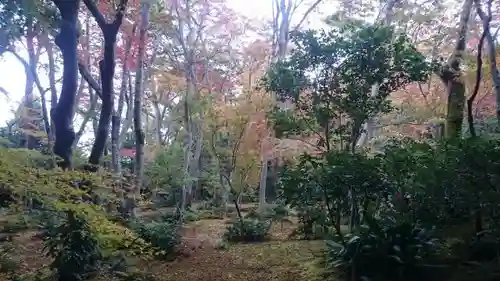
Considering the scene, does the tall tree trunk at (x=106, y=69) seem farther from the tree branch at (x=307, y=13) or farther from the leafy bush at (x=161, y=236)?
the tree branch at (x=307, y=13)

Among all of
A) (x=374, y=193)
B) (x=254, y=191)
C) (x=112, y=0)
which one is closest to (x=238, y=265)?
(x=374, y=193)

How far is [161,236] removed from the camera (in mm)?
7766

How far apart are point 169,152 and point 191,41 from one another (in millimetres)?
4639

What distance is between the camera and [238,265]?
23.2 ft

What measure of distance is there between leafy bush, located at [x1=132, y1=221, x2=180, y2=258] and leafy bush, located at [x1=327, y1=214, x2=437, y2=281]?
349 cm

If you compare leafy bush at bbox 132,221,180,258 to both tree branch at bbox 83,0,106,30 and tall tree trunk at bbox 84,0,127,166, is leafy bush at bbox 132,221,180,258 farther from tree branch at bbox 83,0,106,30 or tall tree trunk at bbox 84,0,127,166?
tree branch at bbox 83,0,106,30

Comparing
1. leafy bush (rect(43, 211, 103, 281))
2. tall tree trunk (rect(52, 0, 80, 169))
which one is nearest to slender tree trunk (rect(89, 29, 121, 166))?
tall tree trunk (rect(52, 0, 80, 169))

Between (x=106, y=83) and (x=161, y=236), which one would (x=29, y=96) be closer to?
(x=106, y=83)

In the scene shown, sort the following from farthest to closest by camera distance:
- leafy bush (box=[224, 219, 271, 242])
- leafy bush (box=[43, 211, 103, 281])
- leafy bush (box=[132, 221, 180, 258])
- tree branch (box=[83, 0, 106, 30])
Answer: leafy bush (box=[224, 219, 271, 242]) < leafy bush (box=[132, 221, 180, 258]) < tree branch (box=[83, 0, 106, 30]) < leafy bush (box=[43, 211, 103, 281])

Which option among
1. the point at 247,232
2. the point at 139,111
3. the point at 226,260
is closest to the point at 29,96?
the point at 139,111

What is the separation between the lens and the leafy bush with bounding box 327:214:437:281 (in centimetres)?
518

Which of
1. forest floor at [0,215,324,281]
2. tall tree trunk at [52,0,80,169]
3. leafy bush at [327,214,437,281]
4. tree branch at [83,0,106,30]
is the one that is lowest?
forest floor at [0,215,324,281]

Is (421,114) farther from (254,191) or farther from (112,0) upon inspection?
(254,191)

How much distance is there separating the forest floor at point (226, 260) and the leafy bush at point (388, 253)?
804 millimetres
